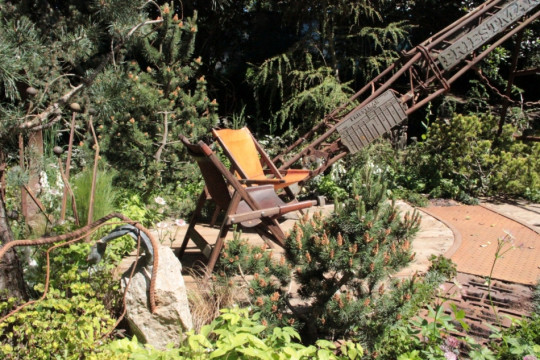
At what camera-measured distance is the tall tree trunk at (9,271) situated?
87.0 inches

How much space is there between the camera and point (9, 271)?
7.30ft

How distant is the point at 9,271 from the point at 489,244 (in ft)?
12.9

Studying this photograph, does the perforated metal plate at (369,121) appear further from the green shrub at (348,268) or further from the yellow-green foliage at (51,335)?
the yellow-green foliage at (51,335)

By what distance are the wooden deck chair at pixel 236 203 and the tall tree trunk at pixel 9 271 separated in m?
1.14

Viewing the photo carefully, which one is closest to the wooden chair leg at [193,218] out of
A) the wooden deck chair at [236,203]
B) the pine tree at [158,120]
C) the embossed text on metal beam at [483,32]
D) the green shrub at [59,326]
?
the wooden deck chair at [236,203]

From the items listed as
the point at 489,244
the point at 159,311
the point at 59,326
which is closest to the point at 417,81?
the point at 489,244

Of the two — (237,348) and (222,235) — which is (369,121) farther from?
(237,348)

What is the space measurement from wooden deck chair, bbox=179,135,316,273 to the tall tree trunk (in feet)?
3.75

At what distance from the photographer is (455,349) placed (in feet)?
7.06

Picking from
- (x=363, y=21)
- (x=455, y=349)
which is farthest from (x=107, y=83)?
(x=363, y=21)

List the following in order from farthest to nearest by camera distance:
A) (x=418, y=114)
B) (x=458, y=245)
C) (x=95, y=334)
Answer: (x=418, y=114), (x=458, y=245), (x=95, y=334)

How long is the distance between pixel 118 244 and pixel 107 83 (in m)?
1.27

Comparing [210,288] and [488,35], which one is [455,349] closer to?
[210,288]

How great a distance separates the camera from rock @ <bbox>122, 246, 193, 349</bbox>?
2.27 metres
